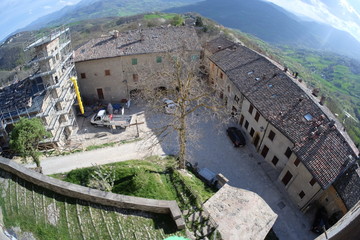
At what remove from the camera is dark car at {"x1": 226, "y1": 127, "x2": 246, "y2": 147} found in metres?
27.2

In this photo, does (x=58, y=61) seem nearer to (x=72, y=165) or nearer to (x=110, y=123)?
(x=110, y=123)

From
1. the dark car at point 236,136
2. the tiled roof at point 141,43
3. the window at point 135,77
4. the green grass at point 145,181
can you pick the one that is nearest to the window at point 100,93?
the tiled roof at point 141,43

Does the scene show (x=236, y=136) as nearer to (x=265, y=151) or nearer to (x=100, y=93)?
(x=265, y=151)

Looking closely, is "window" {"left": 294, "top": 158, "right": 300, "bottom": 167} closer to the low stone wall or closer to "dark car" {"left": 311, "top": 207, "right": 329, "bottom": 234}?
"dark car" {"left": 311, "top": 207, "right": 329, "bottom": 234}

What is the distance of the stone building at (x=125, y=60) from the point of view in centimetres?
3262

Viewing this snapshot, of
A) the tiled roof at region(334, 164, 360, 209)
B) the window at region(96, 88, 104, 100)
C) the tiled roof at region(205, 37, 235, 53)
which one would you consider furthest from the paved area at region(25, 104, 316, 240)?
the tiled roof at region(205, 37, 235, 53)

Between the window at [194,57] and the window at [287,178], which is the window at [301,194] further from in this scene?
the window at [194,57]

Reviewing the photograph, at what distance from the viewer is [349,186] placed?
17.0 m

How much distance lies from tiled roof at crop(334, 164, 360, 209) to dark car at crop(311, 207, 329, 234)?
3170mm

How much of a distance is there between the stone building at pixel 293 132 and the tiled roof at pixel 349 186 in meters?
0.06

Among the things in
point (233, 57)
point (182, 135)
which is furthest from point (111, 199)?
point (233, 57)

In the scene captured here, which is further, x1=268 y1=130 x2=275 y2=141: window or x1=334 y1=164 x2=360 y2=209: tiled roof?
x1=268 y1=130 x2=275 y2=141: window

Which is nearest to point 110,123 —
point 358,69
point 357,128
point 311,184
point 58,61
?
point 58,61

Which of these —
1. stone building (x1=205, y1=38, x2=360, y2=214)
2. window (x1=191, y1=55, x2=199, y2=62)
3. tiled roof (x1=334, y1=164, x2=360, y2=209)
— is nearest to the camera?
tiled roof (x1=334, y1=164, x2=360, y2=209)
